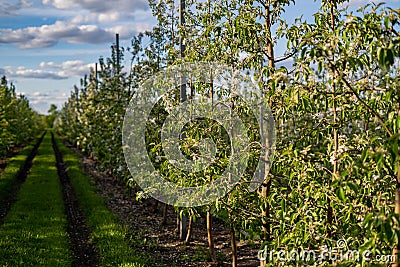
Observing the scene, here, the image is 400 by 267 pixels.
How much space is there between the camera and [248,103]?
5.59 meters

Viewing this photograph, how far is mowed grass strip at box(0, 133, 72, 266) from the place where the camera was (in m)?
6.95

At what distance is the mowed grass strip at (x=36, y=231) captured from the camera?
6949mm

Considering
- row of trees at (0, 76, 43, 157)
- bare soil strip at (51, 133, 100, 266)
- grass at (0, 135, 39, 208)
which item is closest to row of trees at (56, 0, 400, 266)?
bare soil strip at (51, 133, 100, 266)

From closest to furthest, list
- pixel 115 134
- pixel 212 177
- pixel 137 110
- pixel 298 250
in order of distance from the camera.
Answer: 1. pixel 298 250
2. pixel 212 177
3. pixel 137 110
4. pixel 115 134

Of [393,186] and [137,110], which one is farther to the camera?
[137,110]

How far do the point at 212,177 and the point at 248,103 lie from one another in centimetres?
114

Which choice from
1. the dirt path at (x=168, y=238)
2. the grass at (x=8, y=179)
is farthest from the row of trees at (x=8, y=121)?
the dirt path at (x=168, y=238)

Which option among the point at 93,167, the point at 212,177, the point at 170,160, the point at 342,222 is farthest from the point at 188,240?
the point at 93,167

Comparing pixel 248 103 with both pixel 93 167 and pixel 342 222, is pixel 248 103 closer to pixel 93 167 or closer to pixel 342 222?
pixel 342 222

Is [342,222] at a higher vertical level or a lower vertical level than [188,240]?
higher

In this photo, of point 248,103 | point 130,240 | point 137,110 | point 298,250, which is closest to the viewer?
point 298,250

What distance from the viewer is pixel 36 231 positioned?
854cm

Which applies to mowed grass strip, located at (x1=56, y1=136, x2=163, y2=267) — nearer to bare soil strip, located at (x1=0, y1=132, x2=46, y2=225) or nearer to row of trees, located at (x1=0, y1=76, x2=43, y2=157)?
bare soil strip, located at (x1=0, y1=132, x2=46, y2=225)

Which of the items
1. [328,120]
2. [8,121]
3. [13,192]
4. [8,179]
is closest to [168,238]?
[328,120]
